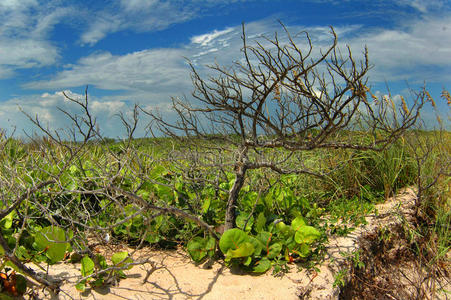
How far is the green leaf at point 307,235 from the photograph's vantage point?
296cm

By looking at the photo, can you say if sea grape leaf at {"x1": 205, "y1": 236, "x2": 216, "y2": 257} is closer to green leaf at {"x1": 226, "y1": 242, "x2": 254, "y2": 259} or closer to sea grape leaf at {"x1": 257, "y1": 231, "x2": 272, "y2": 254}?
green leaf at {"x1": 226, "y1": 242, "x2": 254, "y2": 259}

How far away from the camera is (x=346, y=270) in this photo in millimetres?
2988

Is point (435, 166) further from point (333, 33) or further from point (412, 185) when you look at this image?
point (333, 33)

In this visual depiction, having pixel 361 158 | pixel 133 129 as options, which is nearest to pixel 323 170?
pixel 361 158

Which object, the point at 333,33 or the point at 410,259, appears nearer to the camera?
the point at 333,33

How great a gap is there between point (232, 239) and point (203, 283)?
0.42 metres

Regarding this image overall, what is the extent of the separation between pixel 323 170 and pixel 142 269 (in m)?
3.12

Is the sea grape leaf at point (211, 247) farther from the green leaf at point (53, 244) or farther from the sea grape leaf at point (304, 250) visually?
the green leaf at point (53, 244)

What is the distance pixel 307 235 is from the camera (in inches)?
117

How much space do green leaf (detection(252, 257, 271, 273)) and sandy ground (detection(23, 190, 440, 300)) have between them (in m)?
0.06

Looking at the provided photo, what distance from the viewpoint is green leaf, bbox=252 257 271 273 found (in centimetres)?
288

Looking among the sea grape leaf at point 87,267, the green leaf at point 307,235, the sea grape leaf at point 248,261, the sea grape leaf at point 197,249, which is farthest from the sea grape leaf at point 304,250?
the sea grape leaf at point 87,267

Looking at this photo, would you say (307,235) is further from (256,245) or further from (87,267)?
(87,267)

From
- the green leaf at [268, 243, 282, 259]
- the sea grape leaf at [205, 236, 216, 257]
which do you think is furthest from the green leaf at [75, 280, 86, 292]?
the green leaf at [268, 243, 282, 259]
